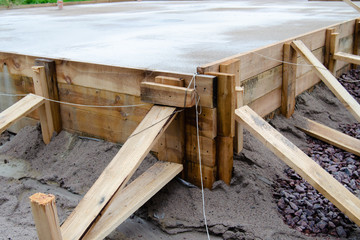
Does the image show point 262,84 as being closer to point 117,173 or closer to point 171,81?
point 171,81

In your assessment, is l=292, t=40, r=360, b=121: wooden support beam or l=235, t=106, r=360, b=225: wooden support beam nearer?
l=235, t=106, r=360, b=225: wooden support beam

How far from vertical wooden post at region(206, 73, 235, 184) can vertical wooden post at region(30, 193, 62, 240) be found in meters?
1.51

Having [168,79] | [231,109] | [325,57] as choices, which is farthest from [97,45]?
[325,57]

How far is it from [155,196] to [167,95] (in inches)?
33.5

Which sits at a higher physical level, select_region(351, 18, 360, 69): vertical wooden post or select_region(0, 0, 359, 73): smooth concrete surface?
select_region(0, 0, 359, 73): smooth concrete surface

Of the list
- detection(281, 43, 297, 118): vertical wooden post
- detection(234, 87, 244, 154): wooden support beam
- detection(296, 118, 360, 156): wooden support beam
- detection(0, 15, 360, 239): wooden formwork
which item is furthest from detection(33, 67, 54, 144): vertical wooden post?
detection(296, 118, 360, 156): wooden support beam

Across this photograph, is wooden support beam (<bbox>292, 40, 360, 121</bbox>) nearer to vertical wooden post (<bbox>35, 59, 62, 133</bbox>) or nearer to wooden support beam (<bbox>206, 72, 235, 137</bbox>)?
wooden support beam (<bbox>206, 72, 235, 137</bbox>)

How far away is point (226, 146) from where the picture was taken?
3172 mm

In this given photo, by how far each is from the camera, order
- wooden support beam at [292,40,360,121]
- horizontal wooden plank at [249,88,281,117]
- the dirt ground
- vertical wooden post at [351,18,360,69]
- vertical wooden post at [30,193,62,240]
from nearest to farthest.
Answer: vertical wooden post at [30,193,62,240] < the dirt ground < wooden support beam at [292,40,360,121] < horizontal wooden plank at [249,88,281,117] < vertical wooden post at [351,18,360,69]

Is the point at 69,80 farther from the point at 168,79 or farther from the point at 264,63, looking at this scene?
the point at 264,63

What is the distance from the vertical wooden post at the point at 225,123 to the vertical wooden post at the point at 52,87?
178 centimetres

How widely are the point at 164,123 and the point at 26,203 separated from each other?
1.42m

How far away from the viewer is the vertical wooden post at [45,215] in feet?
6.63

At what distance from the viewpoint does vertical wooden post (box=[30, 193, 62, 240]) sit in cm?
202
